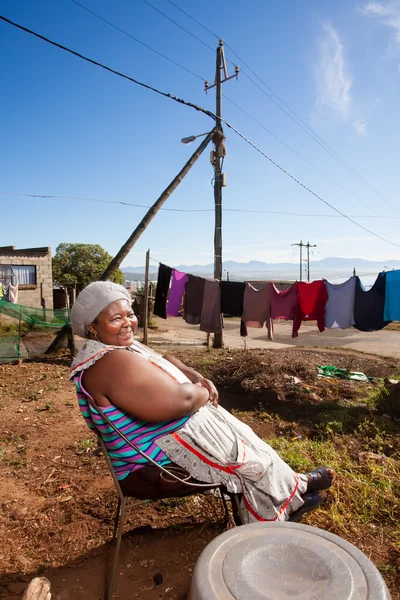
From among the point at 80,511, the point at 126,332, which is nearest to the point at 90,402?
the point at 126,332

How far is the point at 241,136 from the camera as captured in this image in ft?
38.3

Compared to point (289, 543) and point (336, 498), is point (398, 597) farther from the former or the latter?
point (289, 543)

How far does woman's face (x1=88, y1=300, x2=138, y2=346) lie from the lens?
6.48 ft

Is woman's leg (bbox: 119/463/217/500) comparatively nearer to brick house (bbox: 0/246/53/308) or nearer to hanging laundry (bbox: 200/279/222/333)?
hanging laundry (bbox: 200/279/222/333)

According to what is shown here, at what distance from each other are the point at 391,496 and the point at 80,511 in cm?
230

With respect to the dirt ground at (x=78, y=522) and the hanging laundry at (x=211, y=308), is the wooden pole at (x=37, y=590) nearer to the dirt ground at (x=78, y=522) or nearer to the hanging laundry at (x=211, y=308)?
the dirt ground at (x=78, y=522)

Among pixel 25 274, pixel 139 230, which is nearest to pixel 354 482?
pixel 139 230

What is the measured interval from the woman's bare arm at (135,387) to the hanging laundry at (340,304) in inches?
239

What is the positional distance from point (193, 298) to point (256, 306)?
1506 mm

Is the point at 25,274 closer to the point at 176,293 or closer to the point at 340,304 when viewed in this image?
the point at 176,293

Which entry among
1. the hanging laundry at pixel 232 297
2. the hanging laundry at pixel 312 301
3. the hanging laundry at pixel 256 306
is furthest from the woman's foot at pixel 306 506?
the hanging laundry at pixel 232 297

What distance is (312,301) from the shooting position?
25.2ft

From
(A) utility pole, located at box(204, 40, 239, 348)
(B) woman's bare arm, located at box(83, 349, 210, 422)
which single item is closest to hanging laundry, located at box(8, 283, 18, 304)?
(A) utility pole, located at box(204, 40, 239, 348)

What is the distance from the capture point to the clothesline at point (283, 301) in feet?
23.0
